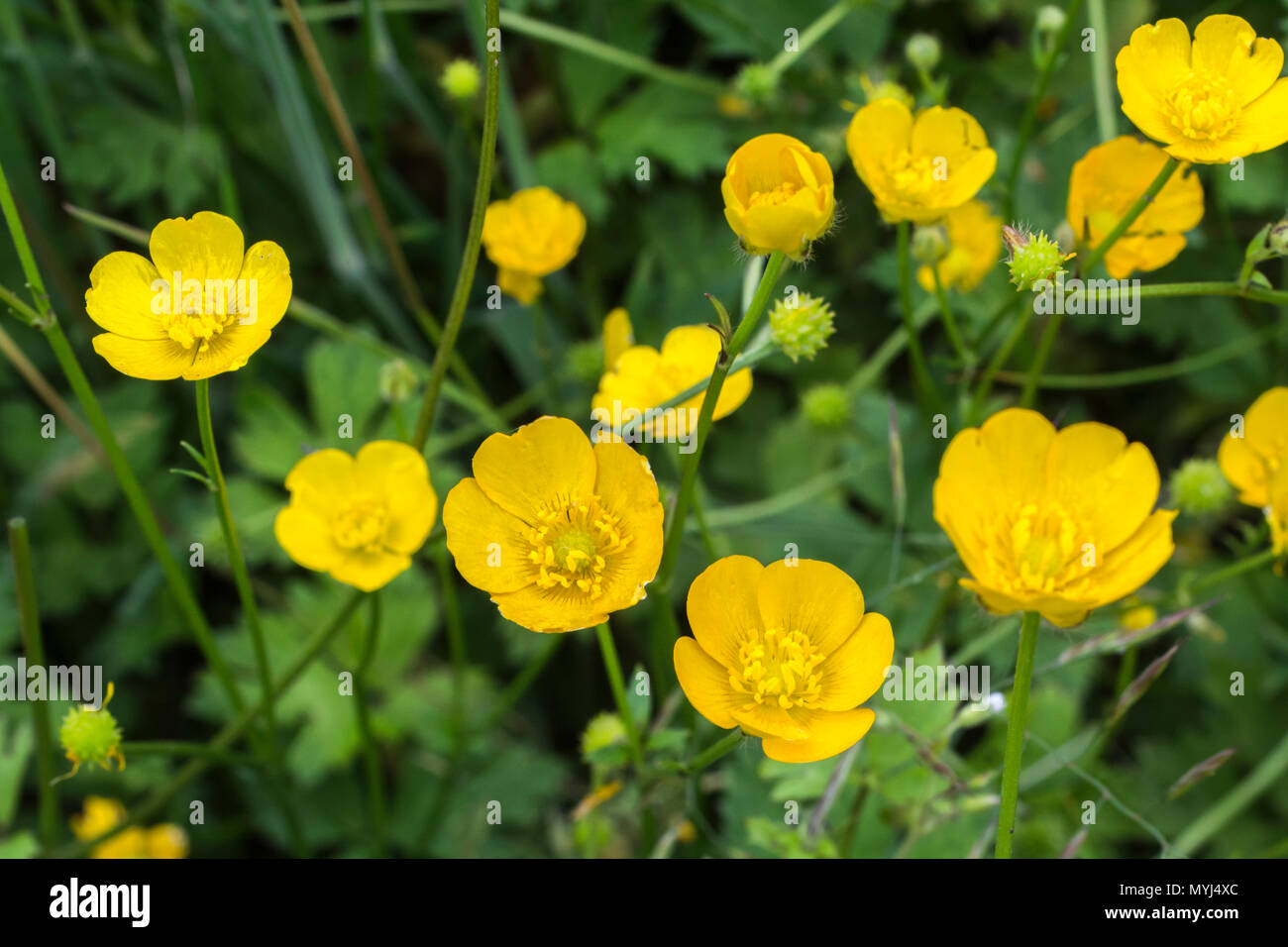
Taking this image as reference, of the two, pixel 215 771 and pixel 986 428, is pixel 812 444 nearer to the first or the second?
pixel 986 428

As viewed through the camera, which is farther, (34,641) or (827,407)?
(827,407)

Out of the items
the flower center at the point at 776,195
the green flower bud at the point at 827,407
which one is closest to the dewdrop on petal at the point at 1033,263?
the flower center at the point at 776,195

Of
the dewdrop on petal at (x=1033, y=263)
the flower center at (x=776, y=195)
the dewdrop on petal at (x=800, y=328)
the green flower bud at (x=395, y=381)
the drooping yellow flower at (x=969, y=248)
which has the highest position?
the drooping yellow flower at (x=969, y=248)

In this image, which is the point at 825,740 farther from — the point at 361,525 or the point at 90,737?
the point at 90,737

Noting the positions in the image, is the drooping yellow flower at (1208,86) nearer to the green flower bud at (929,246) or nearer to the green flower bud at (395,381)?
the green flower bud at (929,246)

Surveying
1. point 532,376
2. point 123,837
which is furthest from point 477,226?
point 123,837

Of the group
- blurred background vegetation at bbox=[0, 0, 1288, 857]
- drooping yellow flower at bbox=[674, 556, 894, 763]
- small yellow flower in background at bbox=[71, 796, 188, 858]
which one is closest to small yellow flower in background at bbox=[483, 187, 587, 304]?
blurred background vegetation at bbox=[0, 0, 1288, 857]

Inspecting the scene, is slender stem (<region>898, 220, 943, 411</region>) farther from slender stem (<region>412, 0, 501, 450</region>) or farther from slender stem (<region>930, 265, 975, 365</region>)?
slender stem (<region>412, 0, 501, 450</region>)
